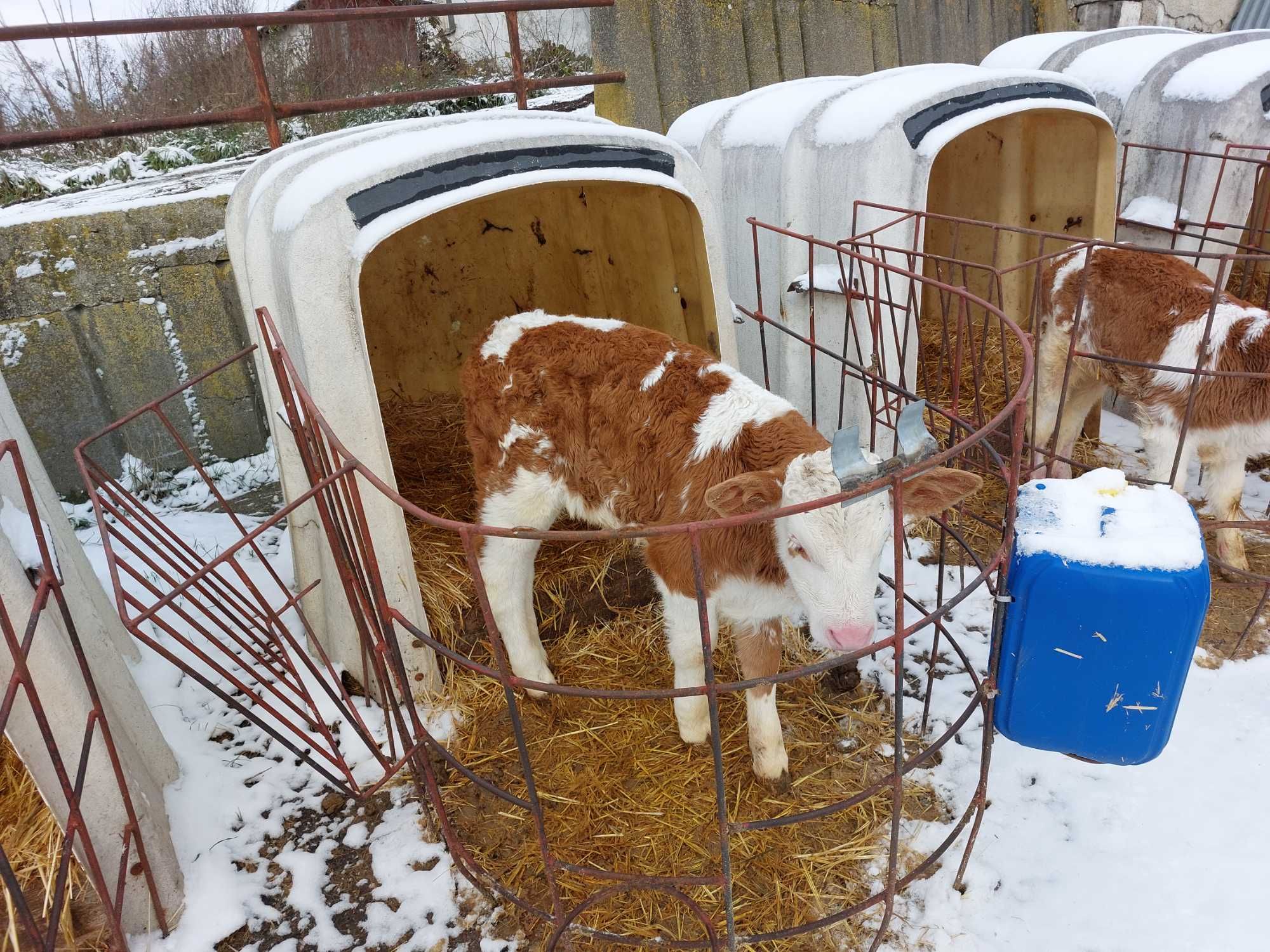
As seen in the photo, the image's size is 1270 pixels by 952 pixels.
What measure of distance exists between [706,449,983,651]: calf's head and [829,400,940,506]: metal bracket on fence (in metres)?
0.10

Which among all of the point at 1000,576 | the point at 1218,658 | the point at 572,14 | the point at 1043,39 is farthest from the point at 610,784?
the point at 572,14

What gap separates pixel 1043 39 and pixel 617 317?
500 cm

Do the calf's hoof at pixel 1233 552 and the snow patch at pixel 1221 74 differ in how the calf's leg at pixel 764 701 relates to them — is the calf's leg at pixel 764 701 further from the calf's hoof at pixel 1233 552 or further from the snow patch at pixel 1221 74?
the snow patch at pixel 1221 74

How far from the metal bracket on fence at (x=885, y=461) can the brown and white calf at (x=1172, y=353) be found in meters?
2.70

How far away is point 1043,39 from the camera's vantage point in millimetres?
7598

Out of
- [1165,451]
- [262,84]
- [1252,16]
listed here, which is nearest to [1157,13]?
[1252,16]

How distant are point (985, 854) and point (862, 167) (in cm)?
352

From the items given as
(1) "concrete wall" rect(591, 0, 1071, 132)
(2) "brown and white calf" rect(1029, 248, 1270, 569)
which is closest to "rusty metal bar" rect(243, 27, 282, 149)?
(1) "concrete wall" rect(591, 0, 1071, 132)

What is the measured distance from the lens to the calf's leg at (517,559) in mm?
3818

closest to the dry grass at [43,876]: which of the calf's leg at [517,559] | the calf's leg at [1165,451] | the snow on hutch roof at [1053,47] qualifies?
the calf's leg at [517,559]

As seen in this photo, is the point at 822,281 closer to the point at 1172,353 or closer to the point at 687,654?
the point at 1172,353

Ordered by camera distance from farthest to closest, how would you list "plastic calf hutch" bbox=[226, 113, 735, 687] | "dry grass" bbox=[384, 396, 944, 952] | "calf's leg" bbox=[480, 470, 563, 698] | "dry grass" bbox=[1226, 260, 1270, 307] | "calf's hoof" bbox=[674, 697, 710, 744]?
"dry grass" bbox=[1226, 260, 1270, 307], "calf's leg" bbox=[480, 470, 563, 698], "calf's hoof" bbox=[674, 697, 710, 744], "plastic calf hutch" bbox=[226, 113, 735, 687], "dry grass" bbox=[384, 396, 944, 952]

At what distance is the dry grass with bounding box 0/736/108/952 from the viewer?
2857 millimetres

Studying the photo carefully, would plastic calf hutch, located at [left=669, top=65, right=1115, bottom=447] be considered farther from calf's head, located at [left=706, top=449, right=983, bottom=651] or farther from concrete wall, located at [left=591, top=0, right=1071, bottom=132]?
calf's head, located at [left=706, top=449, right=983, bottom=651]
